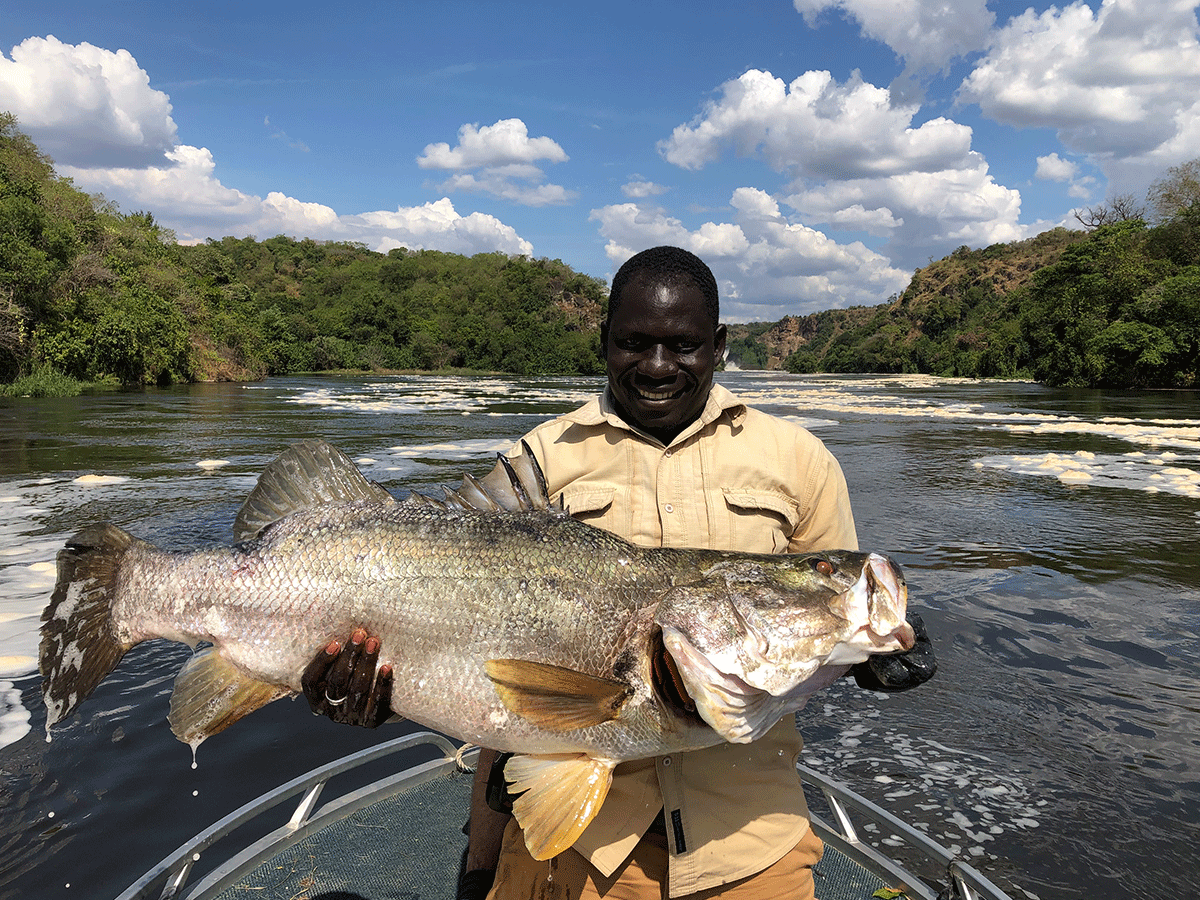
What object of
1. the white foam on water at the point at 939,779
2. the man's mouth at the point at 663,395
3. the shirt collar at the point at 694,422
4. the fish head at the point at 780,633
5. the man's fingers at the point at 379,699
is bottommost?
the white foam on water at the point at 939,779

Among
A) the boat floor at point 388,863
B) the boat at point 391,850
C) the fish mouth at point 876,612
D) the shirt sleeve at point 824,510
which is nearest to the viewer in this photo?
the fish mouth at point 876,612

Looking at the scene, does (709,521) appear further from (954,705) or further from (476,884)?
(954,705)

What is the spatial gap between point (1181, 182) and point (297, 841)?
7461 cm

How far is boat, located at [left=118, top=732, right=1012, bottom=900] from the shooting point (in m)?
3.21

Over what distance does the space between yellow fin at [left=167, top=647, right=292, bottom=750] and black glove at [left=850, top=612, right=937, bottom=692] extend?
77.7 inches

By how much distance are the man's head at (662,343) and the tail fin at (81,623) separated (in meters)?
1.94

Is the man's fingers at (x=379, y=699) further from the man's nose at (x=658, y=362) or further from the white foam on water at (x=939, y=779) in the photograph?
the white foam on water at (x=939, y=779)

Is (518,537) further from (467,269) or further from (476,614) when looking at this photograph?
(467,269)

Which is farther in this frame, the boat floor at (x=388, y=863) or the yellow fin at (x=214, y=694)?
the boat floor at (x=388, y=863)

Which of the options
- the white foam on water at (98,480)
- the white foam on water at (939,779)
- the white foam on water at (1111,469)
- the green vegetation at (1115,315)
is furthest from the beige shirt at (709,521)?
the green vegetation at (1115,315)

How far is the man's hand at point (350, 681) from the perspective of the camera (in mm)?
2371

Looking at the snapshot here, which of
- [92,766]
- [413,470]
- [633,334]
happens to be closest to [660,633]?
[633,334]

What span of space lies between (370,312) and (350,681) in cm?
10679

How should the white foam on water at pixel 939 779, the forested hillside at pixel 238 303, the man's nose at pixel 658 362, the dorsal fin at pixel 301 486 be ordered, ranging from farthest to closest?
the forested hillside at pixel 238 303
the white foam on water at pixel 939 779
the dorsal fin at pixel 301 486
the man's nose at pixel 658 362
